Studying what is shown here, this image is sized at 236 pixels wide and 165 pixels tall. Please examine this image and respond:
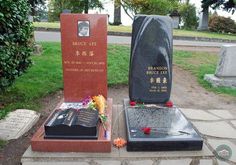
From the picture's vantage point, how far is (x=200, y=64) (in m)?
8.98

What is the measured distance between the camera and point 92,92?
15.6 feet

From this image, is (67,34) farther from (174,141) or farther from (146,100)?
(174,141)

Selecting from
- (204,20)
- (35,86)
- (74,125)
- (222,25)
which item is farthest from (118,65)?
(204,20)

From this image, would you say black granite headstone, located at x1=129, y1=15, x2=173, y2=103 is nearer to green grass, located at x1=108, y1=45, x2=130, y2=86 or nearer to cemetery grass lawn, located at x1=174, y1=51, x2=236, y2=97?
green grass, located at x1=108, y1=45, x2=130, y2=86

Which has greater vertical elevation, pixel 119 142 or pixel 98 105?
pixel 98 105

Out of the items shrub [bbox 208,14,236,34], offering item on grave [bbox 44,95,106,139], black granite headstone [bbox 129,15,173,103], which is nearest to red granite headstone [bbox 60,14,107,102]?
black granite headstone [bbox 129,15,173,103]

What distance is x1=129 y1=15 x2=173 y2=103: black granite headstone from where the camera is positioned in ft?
15.2

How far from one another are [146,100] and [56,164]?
79.5 inches

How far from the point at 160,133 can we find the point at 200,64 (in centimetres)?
578

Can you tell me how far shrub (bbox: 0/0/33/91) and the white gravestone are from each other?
4.29 meters

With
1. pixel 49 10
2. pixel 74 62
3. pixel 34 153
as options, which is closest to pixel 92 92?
pixel 74 62

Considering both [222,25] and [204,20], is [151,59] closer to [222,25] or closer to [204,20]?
[222,25]

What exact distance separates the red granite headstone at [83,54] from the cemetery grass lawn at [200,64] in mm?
3237

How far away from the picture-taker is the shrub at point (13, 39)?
4304 mm
